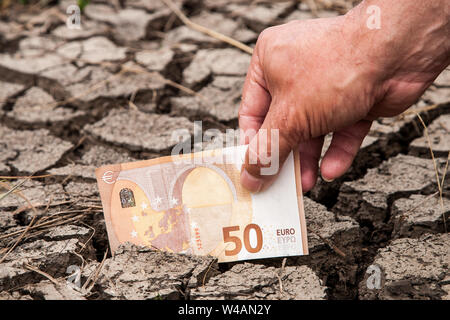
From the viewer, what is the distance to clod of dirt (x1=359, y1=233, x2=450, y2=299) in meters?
1.41

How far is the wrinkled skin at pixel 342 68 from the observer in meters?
1.39

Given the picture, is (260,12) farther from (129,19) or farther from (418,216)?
(418,216)

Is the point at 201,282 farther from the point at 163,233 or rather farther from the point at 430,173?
the point at 430,173

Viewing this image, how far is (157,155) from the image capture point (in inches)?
83.3

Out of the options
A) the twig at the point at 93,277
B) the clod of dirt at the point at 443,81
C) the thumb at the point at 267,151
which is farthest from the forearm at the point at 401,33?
the clod of dirt at the point at 443,81

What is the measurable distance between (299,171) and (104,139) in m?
0.98

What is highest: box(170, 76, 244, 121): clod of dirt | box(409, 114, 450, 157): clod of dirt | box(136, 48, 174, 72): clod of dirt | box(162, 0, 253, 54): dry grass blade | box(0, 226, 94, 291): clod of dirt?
box(162, 0, 253, 54): dry grass blade

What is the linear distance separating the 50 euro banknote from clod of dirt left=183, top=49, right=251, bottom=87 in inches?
40.9

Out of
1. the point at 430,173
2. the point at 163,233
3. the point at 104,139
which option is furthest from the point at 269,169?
the point at 104,139

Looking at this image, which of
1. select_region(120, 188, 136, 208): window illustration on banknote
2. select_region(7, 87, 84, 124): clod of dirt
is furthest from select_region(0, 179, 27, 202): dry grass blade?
select_region(7, 87, 84, 124): clod of dirt

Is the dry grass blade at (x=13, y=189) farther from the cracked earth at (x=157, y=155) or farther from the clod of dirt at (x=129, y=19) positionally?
the clod of dirt at (x=129, y=19)

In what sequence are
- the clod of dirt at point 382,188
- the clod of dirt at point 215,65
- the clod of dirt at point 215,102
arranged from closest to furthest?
the clod of dirt at point 382,188
the clod of dirt at point 215,102
the clod of dirt at point 215,65

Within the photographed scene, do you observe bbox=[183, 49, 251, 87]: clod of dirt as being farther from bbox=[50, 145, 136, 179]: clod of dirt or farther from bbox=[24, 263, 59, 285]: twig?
bbox=[24, 263, 59, 285]: twig

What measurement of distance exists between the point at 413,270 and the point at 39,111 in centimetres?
181
